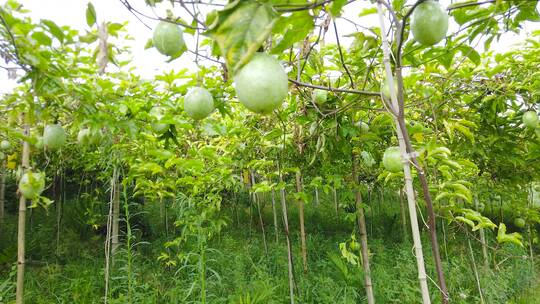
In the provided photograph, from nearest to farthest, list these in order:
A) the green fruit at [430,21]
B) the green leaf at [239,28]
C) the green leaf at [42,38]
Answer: the green leaf at [239,28], the green fruit at [430,21], the green leaf at [42,38]

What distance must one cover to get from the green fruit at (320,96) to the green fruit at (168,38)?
94 centimetres

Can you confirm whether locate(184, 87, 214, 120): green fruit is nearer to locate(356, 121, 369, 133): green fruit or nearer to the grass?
locate(356, 121, 369, 133): green fruit

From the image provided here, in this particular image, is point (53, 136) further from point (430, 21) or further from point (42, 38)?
point (430, 21)

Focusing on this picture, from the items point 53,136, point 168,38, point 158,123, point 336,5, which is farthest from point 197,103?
point 53,136

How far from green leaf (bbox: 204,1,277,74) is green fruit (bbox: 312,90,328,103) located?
140cm

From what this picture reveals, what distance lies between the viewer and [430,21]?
1059 millimetres

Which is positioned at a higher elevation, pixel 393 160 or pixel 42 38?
pixel 42 38

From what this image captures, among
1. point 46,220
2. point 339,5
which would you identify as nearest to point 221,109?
point 339,5

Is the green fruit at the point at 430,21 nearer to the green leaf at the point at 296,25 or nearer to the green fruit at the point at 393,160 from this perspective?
the green leaf at the point at 296,25

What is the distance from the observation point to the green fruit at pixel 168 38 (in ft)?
4.34

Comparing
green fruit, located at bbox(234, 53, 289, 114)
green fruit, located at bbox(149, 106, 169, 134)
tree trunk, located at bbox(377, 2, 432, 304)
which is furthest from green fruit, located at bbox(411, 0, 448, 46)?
green fruit, located at bbox(149, 106, 169, 134)

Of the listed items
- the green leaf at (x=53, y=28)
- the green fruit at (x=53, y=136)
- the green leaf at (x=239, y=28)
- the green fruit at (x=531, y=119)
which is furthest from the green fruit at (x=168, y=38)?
the green fruit at (x=531, y=119)

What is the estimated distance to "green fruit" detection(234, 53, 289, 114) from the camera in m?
0.81

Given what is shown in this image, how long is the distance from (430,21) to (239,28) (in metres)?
0.65
